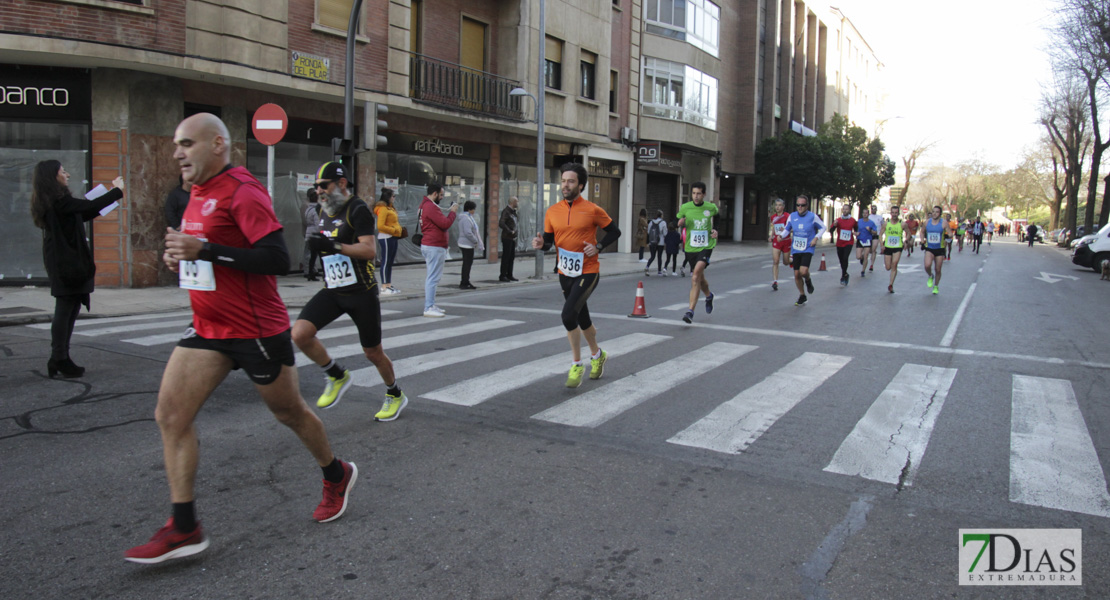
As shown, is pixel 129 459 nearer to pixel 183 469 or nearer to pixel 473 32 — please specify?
pixel 183 469

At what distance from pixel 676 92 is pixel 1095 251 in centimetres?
1566

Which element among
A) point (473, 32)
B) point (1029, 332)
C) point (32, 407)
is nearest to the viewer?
point (32, 407)

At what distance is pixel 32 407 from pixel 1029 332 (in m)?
11.4

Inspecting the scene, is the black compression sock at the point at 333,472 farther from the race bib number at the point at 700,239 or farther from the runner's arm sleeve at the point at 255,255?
the race bib number at the point at 700,239

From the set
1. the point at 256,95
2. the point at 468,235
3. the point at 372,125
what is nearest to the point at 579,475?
the point at 372,125

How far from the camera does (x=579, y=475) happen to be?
4496mm

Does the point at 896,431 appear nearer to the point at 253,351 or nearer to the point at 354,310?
the point at 354,310

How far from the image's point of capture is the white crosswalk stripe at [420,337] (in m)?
7.95

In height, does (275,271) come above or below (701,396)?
above

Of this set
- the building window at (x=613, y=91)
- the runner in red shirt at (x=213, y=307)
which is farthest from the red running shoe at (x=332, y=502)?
the building window at (x=613, y=91)

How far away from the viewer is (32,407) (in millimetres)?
5703

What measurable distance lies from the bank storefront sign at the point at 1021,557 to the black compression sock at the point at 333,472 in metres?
2.78

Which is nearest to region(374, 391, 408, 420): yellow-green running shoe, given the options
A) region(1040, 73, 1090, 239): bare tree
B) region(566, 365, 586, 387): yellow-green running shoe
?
region(566, 365, 586, 387): yellow-green running shoe

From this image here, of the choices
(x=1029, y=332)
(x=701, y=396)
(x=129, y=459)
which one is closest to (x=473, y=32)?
(x=1029, y=332)
